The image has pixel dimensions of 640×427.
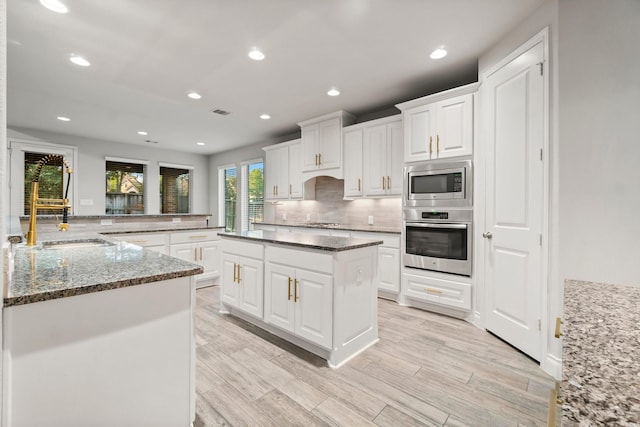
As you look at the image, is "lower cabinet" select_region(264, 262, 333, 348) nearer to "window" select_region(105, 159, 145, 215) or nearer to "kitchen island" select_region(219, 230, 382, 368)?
"kitchen island" select_region(219, 230, 382, 368)

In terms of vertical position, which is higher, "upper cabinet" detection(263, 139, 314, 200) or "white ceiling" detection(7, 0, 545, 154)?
"white ceiling" detection(7, 0, 545, 154)

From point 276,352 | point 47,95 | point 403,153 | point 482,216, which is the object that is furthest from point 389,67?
point 47,95

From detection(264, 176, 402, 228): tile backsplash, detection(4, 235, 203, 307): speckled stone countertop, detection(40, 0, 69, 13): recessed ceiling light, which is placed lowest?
detection(4, 235, 203, 307): speckled stone countertop

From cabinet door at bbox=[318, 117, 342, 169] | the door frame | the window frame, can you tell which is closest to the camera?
the door frame

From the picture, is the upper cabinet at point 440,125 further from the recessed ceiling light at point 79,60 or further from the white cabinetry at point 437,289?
the recessed ceiling light at point 79,60

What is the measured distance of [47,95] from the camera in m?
3.80

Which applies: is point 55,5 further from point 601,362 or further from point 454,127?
point 454,127

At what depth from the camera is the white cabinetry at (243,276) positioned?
8.62ft

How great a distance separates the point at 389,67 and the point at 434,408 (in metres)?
3.05

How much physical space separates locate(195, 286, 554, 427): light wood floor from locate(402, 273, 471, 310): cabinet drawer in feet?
1.19

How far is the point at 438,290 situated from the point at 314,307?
1636 millimetres

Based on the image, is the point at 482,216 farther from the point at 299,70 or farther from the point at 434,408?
the point at 299,70

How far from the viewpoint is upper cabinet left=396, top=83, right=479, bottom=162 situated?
291cm

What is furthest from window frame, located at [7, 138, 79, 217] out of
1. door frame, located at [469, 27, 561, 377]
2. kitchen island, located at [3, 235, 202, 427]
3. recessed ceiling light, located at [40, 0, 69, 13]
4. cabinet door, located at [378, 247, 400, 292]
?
door frame, located at [469, 27, 561, 377]
